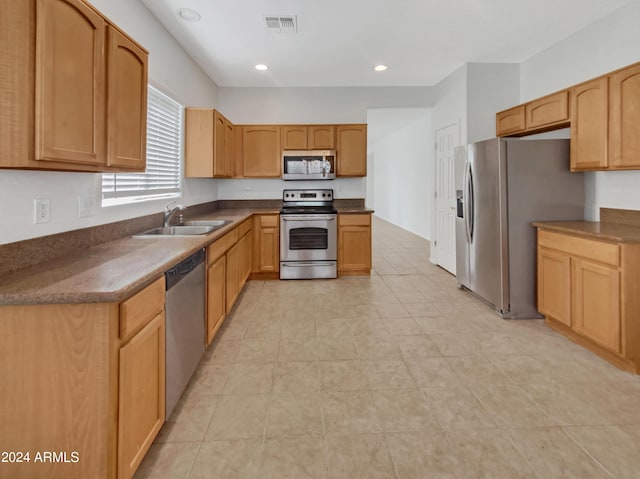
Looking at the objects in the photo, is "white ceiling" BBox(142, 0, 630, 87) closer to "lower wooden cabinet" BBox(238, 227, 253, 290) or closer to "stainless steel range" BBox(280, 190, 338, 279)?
"stainless steel range" BBox(280, 190, 338, 279)

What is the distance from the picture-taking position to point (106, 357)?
4.26 feet

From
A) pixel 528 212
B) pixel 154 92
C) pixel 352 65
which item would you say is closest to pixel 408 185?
pixel 352 65

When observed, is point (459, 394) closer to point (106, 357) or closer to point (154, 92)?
point (106, 357)

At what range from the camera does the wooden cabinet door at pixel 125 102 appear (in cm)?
180

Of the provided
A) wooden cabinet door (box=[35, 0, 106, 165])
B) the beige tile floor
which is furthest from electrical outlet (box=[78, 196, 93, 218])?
the beige tile floor

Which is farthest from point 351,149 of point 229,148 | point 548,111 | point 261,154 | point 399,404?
point 399,404

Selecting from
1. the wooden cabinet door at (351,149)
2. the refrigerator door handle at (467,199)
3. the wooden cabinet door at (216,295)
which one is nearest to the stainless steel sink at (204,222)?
the wooden cabinet door at (216,295)

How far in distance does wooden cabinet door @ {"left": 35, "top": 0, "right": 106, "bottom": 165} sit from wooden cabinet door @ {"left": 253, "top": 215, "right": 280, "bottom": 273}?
3.15 m

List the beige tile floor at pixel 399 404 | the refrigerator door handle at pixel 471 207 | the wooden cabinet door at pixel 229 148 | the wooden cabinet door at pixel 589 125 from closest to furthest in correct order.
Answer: the beige tile floor at pixel 399 404 → the wooden cabinet door at pixel 589 125 → the refrigerator door handle at pixel 471 207 → the wooden cabinet door at pixel 229 148

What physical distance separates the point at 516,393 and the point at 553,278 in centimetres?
138

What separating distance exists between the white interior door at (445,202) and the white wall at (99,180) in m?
3.39

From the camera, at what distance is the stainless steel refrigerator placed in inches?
134

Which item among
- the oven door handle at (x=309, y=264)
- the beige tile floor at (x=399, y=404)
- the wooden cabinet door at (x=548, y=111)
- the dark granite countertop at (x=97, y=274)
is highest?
the wooden cabinet door at (x=548, y=111)

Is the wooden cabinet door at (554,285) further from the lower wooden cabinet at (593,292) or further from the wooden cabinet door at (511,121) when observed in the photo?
the wooden cabinet door at (511,121)
